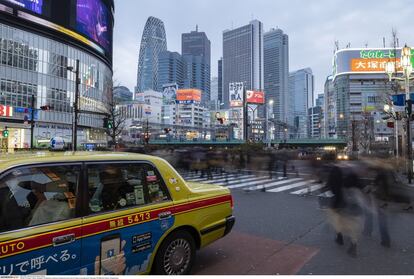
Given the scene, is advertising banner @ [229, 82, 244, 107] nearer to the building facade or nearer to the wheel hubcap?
the building facade

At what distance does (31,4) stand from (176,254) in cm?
6020

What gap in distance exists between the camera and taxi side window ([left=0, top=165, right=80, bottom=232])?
292 cm

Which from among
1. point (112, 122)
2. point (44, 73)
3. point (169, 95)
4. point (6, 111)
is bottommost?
point (112, 122)

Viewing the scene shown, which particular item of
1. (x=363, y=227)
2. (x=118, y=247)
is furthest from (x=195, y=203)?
(x=363, y=227)

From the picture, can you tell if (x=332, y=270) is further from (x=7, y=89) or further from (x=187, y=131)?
(x=187, y=131)

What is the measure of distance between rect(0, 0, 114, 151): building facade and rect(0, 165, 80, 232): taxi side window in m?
Answer: 41.0

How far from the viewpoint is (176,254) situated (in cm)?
423

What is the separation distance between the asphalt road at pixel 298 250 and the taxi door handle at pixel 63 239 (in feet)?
7.11

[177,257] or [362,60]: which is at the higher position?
[362,60]

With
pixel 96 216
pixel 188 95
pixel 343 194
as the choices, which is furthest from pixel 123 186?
pixel 188 95

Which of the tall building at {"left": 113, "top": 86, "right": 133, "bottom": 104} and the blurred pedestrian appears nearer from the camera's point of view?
the blurred pedestrian

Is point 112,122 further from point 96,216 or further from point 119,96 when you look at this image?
point 119,96

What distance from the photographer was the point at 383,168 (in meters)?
7.60

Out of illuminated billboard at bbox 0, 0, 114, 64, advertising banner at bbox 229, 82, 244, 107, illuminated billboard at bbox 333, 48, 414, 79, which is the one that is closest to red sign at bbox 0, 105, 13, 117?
illuminated billboard at bbox 0, 0, 114, 64
